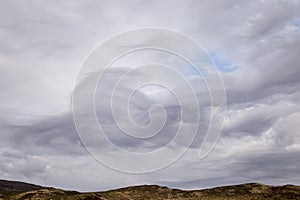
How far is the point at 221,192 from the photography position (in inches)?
3760

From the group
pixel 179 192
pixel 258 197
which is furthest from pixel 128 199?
pixel 258 197

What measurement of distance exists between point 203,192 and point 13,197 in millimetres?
47936

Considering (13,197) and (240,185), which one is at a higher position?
(240,185)

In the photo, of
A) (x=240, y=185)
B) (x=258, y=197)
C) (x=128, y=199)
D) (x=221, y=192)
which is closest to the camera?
(x=258, y=197)

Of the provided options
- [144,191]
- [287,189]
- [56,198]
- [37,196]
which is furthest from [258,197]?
[37,196]

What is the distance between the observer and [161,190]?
100875 mm

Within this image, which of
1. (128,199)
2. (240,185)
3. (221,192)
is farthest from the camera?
(240,185)

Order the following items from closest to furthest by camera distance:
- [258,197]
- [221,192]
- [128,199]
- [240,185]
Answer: [258,197]
[128,199]
[221,192]
[240,185]

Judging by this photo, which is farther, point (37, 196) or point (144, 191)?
point (144, 191)

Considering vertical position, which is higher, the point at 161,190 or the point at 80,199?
the point at 161,190

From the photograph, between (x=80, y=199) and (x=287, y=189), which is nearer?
(x=80, y=199)

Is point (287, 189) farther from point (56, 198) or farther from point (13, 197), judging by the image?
point (13, 197)

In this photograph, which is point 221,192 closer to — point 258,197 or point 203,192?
point 203,192

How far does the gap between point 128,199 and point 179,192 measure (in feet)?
56.3
